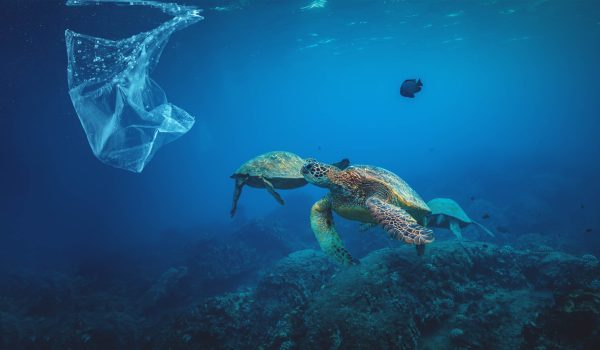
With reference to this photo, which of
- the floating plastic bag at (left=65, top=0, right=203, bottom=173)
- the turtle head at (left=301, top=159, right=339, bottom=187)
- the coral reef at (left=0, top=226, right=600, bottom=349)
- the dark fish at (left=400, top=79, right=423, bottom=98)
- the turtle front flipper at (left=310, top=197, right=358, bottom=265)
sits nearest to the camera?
the coral reef at (left=0, top=226, right=600, bottom=349)

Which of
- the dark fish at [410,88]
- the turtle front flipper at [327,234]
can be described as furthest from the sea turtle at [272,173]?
the dark fish at [410,88]

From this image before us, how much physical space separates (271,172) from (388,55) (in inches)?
1556

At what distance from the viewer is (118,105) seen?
8219 millimetres

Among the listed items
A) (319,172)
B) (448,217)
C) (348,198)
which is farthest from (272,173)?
(448,217)

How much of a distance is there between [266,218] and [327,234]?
1800 cm

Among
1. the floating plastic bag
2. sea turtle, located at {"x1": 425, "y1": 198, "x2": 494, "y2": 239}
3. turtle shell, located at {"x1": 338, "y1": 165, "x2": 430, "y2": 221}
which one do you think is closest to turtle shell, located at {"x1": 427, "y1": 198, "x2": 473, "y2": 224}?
sea turtle, located at {"x1": 425, "y1": 198, "x2": 494, "y2": 239}

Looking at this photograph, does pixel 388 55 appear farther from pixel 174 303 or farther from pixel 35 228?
pixel 35 228

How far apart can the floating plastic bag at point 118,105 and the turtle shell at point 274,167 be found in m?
3.74

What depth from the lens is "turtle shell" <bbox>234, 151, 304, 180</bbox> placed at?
19.9ft

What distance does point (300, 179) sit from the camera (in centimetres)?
607

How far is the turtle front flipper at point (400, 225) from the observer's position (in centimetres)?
304

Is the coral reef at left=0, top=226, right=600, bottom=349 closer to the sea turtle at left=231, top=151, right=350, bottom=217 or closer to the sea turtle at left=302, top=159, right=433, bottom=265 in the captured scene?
the sea turtle at left=302, top=159, right=433, bottom=265

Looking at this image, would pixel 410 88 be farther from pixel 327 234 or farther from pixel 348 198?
pixel 327 234

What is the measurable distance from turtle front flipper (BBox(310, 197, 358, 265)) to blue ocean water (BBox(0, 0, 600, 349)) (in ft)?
3.19
